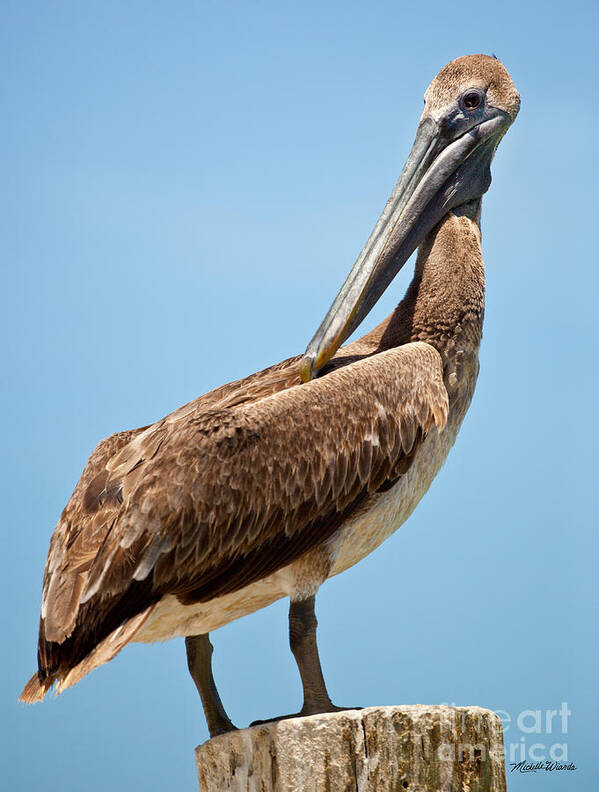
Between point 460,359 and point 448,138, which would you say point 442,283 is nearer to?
point 460,359

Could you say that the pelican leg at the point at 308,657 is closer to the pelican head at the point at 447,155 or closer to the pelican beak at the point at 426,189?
the pelican beak at the point at 426,189

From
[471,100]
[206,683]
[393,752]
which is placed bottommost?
[393,752]

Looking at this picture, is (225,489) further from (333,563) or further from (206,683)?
(206,683)

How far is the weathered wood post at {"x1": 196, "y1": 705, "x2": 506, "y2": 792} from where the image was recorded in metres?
4.18

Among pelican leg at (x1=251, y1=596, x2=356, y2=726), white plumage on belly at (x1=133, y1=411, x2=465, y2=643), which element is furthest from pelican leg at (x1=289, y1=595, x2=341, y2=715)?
white plumage on belly at (x1=133, y1=411, x2=465, y2=643)

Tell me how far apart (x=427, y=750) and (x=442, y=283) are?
269 cm

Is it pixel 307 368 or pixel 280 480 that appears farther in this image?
pixel 307 368

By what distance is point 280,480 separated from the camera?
201 inches

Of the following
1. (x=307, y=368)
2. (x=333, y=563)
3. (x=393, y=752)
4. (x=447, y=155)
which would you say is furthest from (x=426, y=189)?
(x=393, y=752)

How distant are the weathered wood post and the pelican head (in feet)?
8.54

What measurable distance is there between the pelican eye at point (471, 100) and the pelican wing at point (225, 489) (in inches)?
68.3

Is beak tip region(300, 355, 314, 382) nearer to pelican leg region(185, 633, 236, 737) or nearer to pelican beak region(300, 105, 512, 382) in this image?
pelican beak region(300, 105, 512, 382)

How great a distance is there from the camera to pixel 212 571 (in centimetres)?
503

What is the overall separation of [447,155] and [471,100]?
0.37 metres
